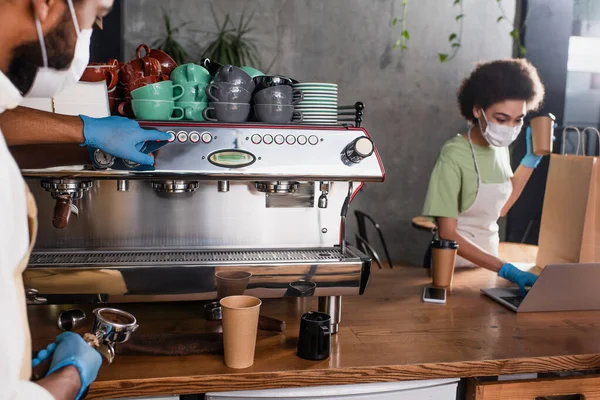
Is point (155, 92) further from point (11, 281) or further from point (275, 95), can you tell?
point (11, 281)

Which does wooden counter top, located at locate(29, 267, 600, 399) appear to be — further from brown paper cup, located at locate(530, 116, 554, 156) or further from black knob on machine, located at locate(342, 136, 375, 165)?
brown paper cup, located at locate(530, 116, 554, 156)

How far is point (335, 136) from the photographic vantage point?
1.35 m

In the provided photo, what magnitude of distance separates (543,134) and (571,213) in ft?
1.84

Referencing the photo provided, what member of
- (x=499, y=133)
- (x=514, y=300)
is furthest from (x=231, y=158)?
(x=499, y=133)

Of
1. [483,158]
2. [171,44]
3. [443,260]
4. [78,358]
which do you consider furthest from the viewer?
[171,44]

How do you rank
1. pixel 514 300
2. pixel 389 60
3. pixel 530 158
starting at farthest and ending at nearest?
pixel 389 60 < pixel 530 158 < pixel 514 300

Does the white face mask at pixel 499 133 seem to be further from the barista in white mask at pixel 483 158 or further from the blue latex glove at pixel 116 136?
the blue latex glove at pixel 116 136

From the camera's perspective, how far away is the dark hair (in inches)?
89.0

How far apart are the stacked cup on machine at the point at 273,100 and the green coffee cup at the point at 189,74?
14cm

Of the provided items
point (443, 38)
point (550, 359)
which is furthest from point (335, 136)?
point (443, 38)

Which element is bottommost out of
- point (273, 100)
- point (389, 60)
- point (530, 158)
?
point (530, 158)

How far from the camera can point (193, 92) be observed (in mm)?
1356

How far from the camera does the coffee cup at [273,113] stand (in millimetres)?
1351

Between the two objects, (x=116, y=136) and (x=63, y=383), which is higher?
(x=116, y=136)
